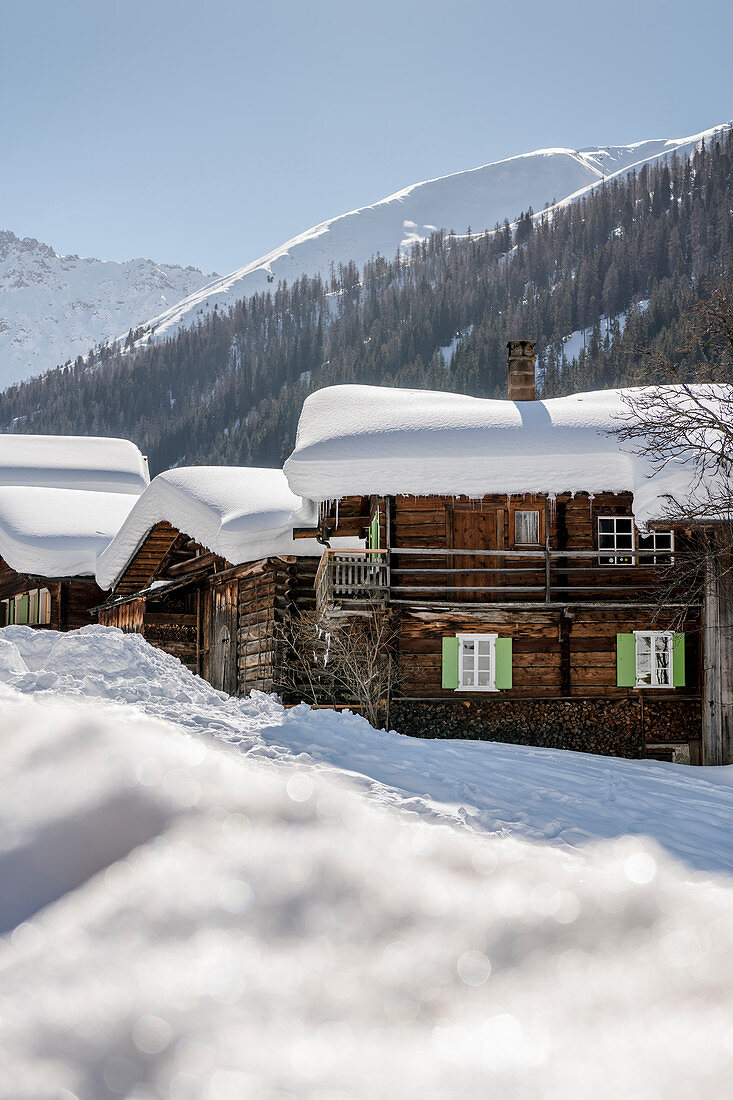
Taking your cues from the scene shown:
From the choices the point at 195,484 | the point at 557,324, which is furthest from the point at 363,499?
the point at 557,324

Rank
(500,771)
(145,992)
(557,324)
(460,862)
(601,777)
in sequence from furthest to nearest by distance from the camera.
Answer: (557,324)
(601,777)
(500,771)
(460,862)
(145,992)

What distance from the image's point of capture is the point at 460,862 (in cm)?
387

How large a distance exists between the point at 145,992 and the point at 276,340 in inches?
4423

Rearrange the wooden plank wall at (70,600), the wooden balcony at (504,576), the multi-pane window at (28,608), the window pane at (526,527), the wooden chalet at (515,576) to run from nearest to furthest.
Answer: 1. the wooden chalet at (515,576)
2. the wooden balcony at (504,576)
3. the window pane at (526,527)
4. the wooden plank wall at (70,600)
5. the multi-pane window at (28,608)

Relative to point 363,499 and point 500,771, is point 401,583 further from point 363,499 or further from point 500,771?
point 500,771

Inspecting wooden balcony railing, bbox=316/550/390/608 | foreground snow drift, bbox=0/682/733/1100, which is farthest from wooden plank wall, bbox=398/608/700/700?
foreground snow drift, bbox=0/682/733/1100

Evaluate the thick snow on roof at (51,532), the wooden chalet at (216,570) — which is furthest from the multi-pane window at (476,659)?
the thick snow on roof at (51,532)

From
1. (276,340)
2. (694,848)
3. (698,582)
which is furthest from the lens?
(276,340)

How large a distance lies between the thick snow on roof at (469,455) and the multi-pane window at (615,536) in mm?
1411

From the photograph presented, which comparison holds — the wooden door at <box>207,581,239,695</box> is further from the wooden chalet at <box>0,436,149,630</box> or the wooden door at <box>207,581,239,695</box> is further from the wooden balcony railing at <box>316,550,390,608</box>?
the wooden chalet at <box>0,436,149,630</box>

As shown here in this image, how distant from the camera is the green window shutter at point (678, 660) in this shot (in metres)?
17.9

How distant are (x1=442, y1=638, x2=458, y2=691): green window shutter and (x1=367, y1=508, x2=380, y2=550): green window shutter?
208 cm

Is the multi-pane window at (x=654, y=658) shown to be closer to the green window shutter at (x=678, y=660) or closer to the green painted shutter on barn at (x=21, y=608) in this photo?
the green window shutter at (x=678, y=660)

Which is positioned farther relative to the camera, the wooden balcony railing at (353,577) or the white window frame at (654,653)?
the white window frame at (654,653)
